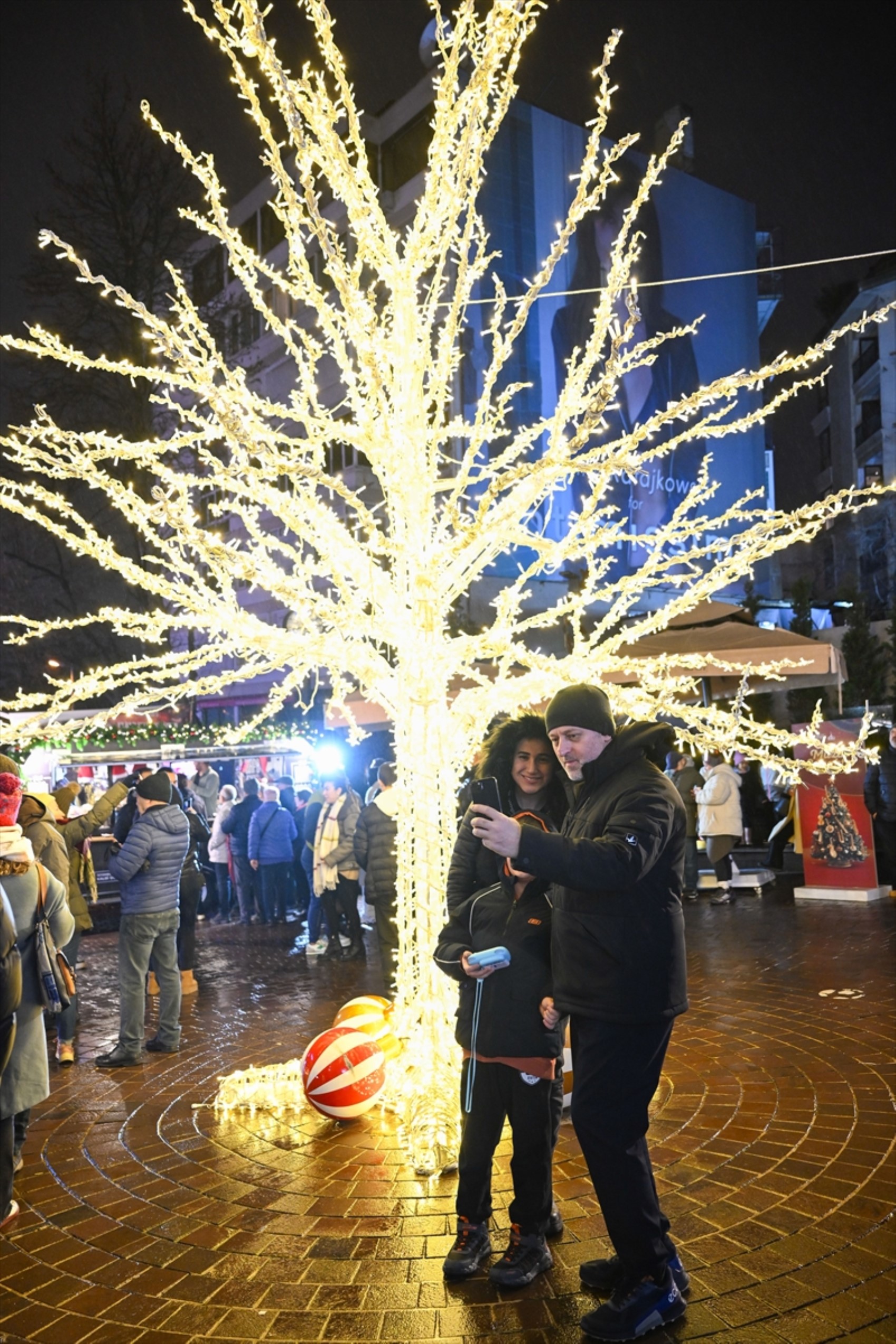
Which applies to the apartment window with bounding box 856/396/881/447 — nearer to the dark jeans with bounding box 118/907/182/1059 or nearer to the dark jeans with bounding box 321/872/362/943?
the dark jeans with bounding box 321/872/362/943

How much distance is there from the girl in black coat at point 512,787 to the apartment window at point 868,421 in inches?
1677

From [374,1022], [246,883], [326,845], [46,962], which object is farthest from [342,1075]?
[246,883]

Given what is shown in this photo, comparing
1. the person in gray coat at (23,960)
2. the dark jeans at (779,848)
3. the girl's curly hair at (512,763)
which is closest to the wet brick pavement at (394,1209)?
the person in gray coat at (23,960)

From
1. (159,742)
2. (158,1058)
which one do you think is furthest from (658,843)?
(159,742)

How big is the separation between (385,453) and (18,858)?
2.58 metres

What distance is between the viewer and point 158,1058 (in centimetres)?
670

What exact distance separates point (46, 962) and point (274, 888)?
29.9 ft

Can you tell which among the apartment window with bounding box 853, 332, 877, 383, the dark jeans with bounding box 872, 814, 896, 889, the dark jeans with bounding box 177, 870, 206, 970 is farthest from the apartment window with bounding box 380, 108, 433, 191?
the dark jeans with bounding box 177, 870, 206, 970

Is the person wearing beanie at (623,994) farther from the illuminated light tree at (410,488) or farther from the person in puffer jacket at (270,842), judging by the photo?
the person in puffer jacket at (270,842)

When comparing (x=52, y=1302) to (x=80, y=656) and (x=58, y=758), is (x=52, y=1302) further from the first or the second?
(x=80, y=656)

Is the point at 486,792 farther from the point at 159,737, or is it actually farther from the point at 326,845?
the point at 159,737

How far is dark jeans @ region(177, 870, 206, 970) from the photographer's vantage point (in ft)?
29.7

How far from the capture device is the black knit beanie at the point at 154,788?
22.8 ft

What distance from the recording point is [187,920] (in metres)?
9.16
